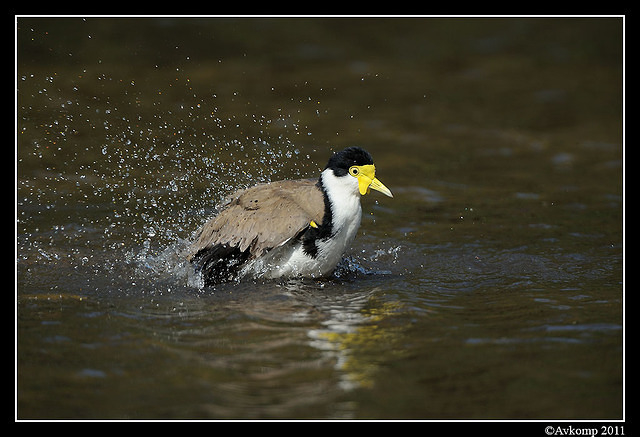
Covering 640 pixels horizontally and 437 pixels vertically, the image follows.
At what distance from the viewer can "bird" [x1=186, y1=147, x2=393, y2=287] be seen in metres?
7.49

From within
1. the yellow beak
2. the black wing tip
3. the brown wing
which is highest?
the yellow beak

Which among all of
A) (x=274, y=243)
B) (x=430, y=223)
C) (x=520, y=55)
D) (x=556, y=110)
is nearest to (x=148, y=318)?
(x=274, y=243)

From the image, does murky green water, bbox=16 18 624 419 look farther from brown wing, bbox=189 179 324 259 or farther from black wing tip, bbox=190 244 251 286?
brown wing, bbox=189 179 324 259

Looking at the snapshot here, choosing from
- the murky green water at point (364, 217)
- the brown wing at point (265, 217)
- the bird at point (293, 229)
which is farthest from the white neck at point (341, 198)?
the murky green water at point (364, 217)

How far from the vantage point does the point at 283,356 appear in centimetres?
593

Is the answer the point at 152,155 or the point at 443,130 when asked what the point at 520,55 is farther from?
the point at 152,155

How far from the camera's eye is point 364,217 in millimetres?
10016

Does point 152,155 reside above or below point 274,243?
above

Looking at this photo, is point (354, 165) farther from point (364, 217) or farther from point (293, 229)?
point (364, 217)

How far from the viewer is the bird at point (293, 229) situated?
24.6 ft

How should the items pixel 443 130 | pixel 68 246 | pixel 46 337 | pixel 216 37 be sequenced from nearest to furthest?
1. pixel 46 337
2. pixel 68 246
3. pixel 443 130
4. pixel 216 37

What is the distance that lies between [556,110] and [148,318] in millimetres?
9304

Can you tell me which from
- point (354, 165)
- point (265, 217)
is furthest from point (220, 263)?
point (354, 165)

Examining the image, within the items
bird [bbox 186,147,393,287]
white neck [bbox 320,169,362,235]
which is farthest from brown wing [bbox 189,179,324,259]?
white neck [bbox 320,169,362,235]
